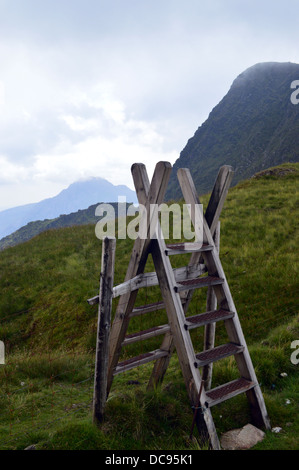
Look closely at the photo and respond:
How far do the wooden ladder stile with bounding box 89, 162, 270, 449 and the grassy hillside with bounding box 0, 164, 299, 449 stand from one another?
0.45 meters

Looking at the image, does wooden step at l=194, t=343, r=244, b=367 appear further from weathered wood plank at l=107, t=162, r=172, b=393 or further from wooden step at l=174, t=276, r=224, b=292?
weathered wood plank at l=107, t=162, r=172, b=393

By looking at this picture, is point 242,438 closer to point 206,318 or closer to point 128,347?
point 206,318

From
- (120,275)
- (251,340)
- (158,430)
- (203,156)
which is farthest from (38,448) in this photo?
(203,156)

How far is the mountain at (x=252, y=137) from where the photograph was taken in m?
120

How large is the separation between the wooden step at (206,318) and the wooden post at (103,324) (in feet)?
3.27

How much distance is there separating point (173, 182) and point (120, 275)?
6225 inches

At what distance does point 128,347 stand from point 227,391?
4651 millimetres

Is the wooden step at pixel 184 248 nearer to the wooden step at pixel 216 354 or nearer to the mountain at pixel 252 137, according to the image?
the wooden step at pixel 216 354

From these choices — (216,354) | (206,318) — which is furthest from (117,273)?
(216,354)

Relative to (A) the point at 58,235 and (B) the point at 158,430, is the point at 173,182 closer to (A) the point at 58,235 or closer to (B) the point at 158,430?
(A) the point at 58,235

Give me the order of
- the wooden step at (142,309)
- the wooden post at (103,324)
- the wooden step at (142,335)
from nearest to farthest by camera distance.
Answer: the wooden post at (103,324), the wooden step at (142,309), the wooden step at (142,335)

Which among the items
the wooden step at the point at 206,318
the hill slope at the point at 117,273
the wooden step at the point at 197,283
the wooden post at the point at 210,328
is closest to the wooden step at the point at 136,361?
the wooden post at the point at 210,328

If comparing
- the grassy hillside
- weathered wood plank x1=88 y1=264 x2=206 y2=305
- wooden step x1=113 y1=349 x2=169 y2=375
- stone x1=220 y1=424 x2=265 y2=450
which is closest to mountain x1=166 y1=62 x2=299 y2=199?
the grassy hillside

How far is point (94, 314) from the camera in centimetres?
999
